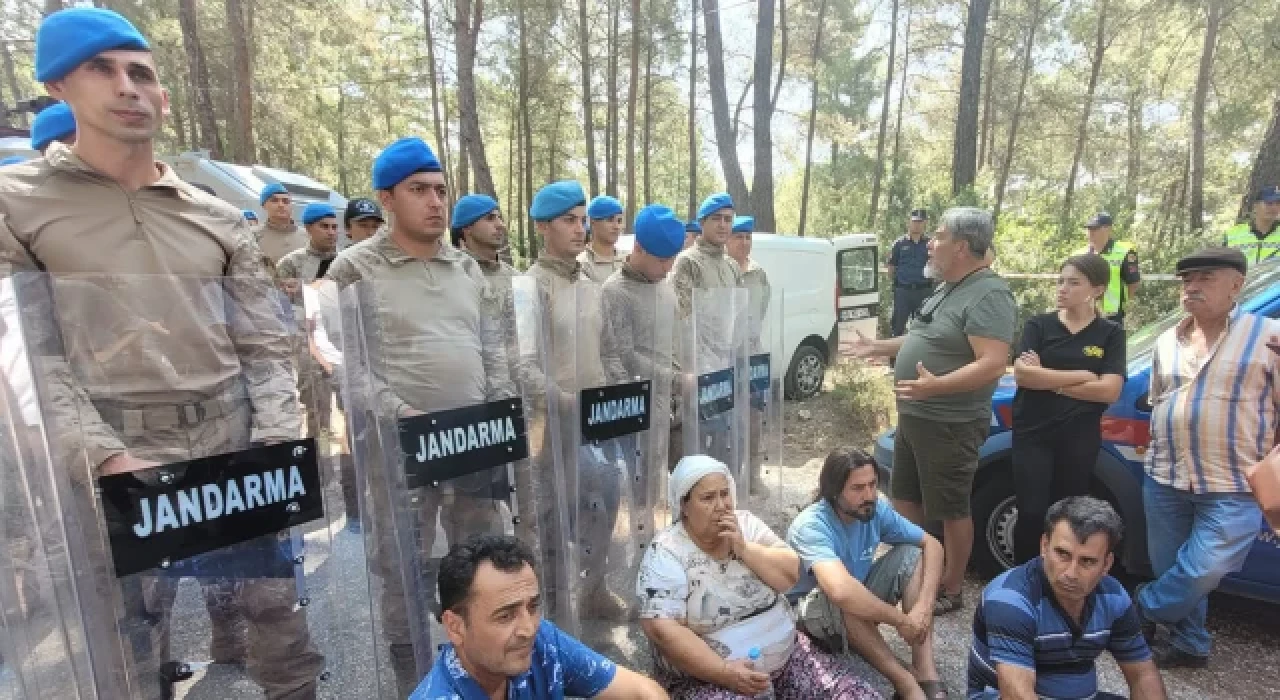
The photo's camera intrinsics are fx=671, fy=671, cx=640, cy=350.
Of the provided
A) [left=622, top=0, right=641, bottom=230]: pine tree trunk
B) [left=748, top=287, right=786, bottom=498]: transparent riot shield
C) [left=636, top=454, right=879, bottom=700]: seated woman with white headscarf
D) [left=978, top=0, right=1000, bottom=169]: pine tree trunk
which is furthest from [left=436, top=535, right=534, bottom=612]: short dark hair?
[left=978, top=0, right=1000, bottom=169]: pine tree trunk

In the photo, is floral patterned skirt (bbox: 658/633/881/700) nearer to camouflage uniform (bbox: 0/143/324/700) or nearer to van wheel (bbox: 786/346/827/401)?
camouflage uniform (bbox: 0/143/324/700)

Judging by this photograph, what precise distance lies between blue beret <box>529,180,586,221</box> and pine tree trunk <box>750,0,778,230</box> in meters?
9.60

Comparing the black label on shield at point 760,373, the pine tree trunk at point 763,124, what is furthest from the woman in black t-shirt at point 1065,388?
the pine tree trunk at point 763,124

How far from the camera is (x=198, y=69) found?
1083 cm

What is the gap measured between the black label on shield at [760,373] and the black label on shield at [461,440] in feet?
5.43

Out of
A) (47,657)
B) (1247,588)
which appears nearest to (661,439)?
(47,657)

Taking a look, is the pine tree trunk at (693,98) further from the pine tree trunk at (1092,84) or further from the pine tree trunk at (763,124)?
the pine tree trunk at (1092,84)

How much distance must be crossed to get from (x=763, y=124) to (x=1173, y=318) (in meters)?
10.6

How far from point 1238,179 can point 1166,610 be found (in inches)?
1002

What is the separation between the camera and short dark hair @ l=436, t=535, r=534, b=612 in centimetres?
153

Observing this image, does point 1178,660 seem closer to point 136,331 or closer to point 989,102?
point 136,331

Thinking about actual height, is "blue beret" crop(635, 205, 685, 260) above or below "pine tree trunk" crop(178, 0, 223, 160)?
below

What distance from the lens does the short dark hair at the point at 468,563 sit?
1.53 metres

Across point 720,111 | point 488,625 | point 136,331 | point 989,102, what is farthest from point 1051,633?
point 989,102
